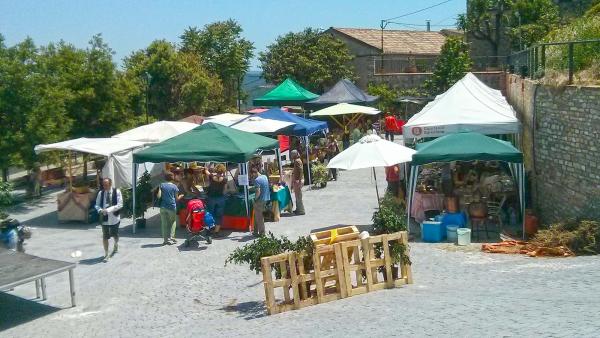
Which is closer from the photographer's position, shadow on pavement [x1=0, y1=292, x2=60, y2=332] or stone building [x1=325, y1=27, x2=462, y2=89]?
shadow on pavement [x1=0, y1=292, x2=60, y2=332]

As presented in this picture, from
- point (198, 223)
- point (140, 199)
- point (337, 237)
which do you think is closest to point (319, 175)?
point (140, 199)

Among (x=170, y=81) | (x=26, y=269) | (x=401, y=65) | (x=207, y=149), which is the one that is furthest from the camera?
(x=401, y=65)

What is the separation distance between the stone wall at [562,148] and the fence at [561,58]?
0.49m

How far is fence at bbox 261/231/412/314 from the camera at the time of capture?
9.80 metres

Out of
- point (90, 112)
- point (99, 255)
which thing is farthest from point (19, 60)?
point (99, 255)

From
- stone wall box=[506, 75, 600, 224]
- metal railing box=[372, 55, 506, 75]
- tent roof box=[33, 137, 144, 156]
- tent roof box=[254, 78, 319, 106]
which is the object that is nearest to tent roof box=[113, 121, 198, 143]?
tent roof box=[33, 137, 144, 156]

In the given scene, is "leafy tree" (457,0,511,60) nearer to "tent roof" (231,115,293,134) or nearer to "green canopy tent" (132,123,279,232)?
"tent roof" (231,115,293,134)

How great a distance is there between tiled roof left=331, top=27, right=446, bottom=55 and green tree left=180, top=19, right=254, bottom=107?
700 cm

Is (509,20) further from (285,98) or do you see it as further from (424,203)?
(424,203)

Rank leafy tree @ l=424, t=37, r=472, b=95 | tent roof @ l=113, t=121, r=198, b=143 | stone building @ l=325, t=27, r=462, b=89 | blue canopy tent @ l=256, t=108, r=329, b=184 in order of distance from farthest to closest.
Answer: stone building @ l=325, t=27, r=462, b=89
leafy tree @ l=424, t=37, r=472, b=95
blue canopy tent @ l=256, t=108, r=329, b=184
tent roof @ l=113, t=121, r=198, b=143

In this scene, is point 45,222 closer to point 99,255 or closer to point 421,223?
point 99,255

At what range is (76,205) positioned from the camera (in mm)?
17266

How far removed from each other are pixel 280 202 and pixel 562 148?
6.29 m

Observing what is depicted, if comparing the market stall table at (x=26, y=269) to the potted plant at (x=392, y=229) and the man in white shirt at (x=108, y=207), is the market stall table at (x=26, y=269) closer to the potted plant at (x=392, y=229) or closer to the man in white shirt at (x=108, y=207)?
the man in white shirt at (x=108, y=207)
